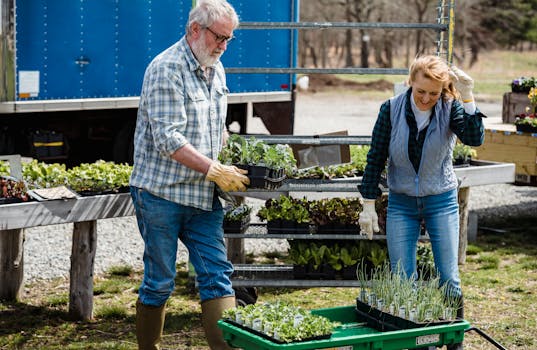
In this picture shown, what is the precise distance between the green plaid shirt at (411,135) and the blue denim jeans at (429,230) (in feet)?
0.55

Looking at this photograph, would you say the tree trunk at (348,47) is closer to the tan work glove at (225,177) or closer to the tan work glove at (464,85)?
the tan work glove at (464,85)

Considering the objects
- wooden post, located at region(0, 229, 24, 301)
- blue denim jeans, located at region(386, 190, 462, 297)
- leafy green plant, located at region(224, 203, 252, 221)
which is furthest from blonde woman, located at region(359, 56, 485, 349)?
wooden post, located at region(0, 229, 24, 301)

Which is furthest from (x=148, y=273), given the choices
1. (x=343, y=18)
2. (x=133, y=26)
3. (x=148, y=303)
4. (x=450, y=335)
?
(x=343, y=18)

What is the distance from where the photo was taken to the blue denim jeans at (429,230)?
494 cm

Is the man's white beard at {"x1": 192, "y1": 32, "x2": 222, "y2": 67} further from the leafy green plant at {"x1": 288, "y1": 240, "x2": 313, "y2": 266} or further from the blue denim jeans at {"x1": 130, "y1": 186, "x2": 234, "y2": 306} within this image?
the leafy green plant at {"x1": 288, "y1": 240, "x2": 313, "y2": 266}

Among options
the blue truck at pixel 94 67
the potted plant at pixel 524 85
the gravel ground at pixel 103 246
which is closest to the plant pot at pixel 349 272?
the gravel ground at pixel 103 246

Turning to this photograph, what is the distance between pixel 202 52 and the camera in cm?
452

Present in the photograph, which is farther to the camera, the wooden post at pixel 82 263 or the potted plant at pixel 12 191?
the wooden post at pixel 82 263

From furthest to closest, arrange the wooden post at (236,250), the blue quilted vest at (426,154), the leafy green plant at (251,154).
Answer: the wooden post at (236,250), the leafy green plant at (251,154), the blue quilted vest at (426,154)

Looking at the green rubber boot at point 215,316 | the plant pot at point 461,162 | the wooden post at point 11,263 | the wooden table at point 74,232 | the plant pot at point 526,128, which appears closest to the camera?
the green rubber boot at point 215,316

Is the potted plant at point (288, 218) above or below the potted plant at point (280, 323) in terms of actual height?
above

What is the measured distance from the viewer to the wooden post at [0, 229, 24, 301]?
652 cm

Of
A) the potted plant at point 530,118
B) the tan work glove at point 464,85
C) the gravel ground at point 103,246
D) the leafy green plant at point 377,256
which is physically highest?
the tan work glove at point 464,85

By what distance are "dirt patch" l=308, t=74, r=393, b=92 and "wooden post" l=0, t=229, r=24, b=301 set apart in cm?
2286
